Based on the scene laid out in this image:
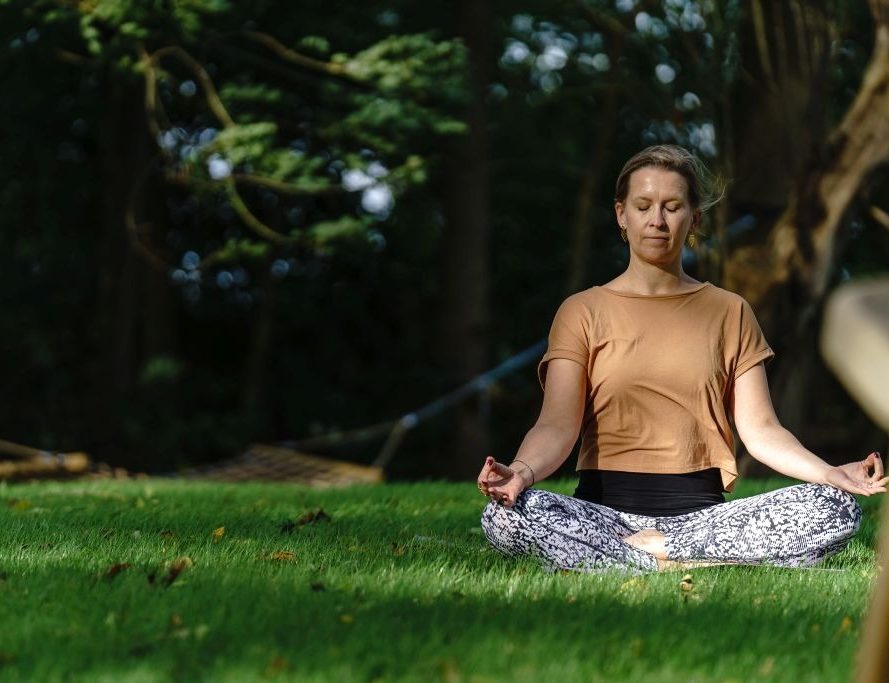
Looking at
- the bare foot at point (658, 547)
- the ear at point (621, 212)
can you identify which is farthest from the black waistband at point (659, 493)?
the ear at point (621, 212)

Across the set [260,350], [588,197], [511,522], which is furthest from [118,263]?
[511,522]

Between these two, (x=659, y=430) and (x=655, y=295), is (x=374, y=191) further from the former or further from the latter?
(x=659, y=430)

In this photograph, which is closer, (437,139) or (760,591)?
Answer: (760,591)

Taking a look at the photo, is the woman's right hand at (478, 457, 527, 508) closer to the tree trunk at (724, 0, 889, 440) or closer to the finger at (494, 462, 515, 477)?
the finger at (494, 462, 515, 477)

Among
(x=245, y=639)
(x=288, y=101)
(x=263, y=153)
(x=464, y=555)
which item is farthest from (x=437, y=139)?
(x=245, y=639)

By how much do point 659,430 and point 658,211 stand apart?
0.71 meters

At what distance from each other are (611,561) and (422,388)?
36.9 feet

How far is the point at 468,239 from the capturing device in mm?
14211

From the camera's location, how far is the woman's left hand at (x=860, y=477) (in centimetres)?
386

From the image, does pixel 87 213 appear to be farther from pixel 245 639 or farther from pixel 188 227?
pixel 245 639

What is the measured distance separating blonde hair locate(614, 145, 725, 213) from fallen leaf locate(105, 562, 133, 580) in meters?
1.91

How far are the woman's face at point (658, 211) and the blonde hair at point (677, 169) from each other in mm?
19

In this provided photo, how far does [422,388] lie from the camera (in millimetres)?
15344

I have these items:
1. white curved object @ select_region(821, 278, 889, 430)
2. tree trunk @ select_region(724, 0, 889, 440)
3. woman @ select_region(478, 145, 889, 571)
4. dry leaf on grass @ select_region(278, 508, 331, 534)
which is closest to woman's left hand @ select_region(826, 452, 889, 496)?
woman @ select_region(478, 145, 889, 571)
